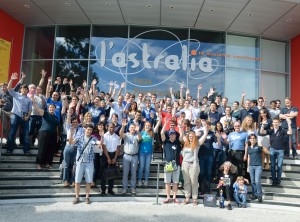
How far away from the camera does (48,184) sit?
7129mm

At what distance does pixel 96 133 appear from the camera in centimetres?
706

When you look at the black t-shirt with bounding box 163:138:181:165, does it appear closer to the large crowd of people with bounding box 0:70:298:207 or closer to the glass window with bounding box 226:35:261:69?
the large crowd of people with bounding box 0:70:298:207

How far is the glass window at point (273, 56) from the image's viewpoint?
1452 cm

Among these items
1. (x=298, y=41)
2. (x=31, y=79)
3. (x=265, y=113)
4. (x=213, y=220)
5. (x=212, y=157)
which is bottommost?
(x=213, y=220)

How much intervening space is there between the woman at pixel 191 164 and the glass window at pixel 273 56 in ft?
29.7


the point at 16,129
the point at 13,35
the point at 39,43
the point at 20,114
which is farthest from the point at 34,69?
the point at 16,129

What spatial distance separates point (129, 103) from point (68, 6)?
633cm

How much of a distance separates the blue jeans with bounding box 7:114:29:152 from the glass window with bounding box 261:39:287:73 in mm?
11261

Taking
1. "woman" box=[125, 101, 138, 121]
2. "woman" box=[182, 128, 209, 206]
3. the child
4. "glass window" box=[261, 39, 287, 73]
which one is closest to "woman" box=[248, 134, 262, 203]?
the child

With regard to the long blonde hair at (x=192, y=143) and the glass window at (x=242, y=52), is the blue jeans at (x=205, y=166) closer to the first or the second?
the long blonde hair at (x=192, y=143)

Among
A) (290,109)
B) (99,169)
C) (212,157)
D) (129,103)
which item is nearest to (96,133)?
(99,169)

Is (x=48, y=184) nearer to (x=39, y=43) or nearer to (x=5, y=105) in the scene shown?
(x=5, y=105)

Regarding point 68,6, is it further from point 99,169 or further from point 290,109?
point 290,109

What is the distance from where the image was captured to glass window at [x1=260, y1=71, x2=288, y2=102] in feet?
47.0
